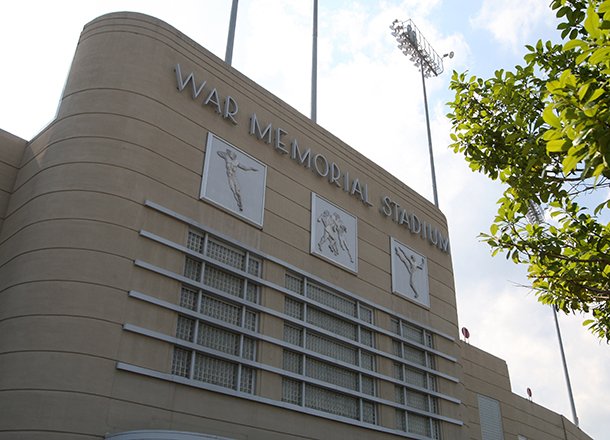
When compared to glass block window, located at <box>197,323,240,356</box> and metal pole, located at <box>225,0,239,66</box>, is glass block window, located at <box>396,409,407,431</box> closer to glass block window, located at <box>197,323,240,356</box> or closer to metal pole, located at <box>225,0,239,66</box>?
glass block window, located at <box>197,323,240,356</box>

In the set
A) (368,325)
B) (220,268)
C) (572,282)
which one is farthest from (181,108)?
(572,282)

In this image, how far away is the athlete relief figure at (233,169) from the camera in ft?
60.8

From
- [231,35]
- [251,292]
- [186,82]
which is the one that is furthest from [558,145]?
[231,35]

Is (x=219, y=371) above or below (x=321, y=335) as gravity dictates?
below

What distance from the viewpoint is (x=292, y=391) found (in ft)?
59.0

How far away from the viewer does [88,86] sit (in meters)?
17.3

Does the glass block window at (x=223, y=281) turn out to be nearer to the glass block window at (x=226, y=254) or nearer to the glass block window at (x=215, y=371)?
the glass block window at (x=226, y=254)

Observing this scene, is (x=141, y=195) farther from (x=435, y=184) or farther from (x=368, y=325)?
(x=435, y=184)

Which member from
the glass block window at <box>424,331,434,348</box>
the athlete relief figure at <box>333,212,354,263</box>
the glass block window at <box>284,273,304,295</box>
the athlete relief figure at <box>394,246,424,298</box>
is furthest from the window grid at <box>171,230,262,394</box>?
the glass block window at <box>424,331,434,348</box>

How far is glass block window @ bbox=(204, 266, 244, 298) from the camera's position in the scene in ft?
56.2

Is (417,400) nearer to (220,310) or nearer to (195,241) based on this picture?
(220,310)

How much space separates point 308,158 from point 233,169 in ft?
12.8

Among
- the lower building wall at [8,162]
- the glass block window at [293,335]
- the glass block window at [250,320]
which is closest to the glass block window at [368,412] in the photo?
the glass block window at [293,335]

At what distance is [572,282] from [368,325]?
33.8ft
